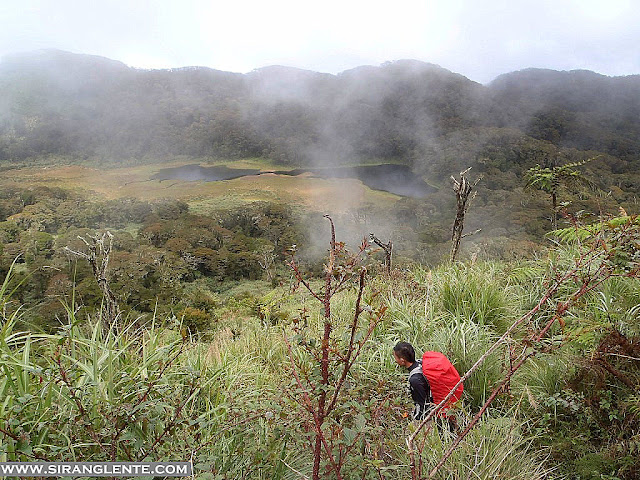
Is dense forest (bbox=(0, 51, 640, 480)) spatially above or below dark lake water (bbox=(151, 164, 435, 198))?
above

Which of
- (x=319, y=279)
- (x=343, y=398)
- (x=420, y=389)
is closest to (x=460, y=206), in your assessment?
(x=420, y=389)

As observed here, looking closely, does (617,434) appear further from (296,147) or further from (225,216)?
(296,147)

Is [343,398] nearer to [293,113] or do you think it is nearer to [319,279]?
[319,279]

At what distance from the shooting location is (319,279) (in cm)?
260

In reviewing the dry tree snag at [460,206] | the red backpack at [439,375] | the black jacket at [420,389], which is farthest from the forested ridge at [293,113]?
the black jacket at [420,389]

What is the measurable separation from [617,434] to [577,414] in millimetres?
220

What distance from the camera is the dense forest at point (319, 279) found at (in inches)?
63.3

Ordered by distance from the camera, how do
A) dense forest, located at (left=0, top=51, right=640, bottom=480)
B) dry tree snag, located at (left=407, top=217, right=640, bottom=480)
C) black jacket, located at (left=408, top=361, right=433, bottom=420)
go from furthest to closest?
black jacket, located at (left=408, top=361, right=433, bottom=420), dense forest, located at (left=0, top=51, right=640, bottom=480), dry tree snag, located at (left=407, top=217, right=640, bottom=480)

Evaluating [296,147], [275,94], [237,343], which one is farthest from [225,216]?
[275,94]

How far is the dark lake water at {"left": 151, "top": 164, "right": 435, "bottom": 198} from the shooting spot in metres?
61.6

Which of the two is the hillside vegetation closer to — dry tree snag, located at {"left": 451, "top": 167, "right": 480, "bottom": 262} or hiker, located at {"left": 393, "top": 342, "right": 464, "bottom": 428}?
hiker, located at {"left": 393, "top": 342, "right": 464, "bottom": 428}

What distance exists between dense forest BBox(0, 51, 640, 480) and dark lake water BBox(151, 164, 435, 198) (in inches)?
127

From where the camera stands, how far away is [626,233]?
5.83 feet

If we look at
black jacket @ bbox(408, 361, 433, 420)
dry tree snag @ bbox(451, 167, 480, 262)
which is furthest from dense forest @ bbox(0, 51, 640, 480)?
dry tree snag @ bbox(451, 167, 480, 262)
